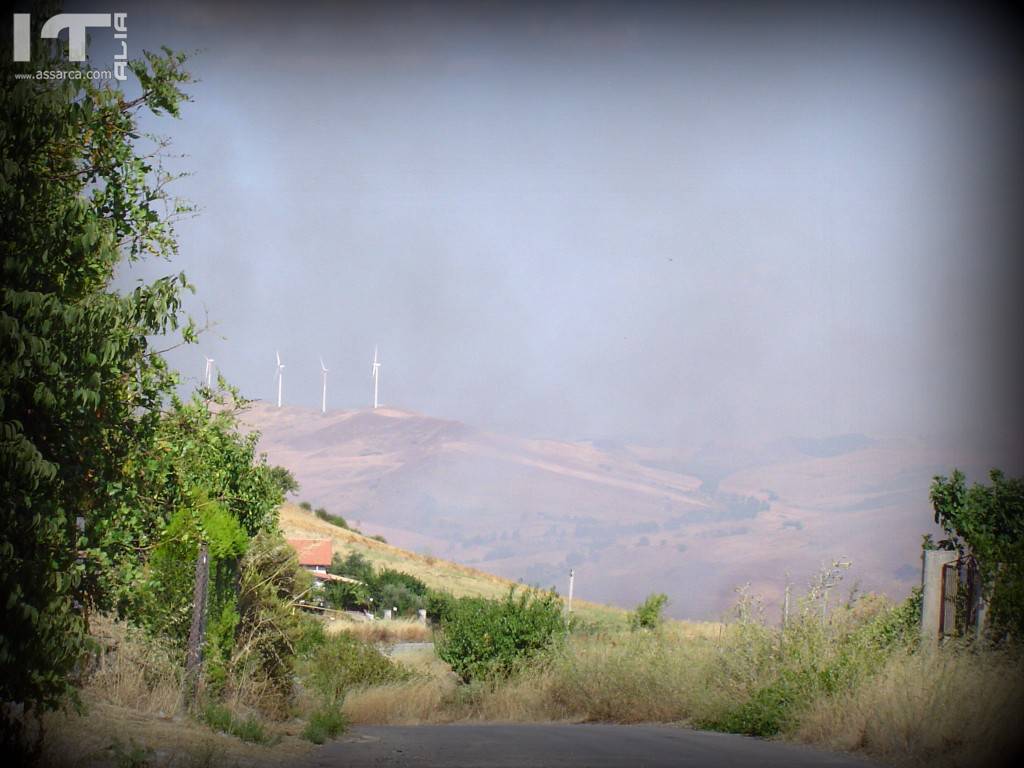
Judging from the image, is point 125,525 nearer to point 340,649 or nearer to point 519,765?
point 519,765

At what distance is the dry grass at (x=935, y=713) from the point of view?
9172mm

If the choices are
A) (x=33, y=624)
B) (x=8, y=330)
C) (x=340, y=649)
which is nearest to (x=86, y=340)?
(x=8, y=330)

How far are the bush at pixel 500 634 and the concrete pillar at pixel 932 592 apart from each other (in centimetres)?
1248

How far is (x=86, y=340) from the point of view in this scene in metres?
7.39

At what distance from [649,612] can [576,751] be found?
3117 centimetres

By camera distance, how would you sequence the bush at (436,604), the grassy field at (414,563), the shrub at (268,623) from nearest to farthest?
the shrub at (268,623), the bush at (436,604), the grassy field at (414,563)

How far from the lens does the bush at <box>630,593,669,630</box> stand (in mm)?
40531

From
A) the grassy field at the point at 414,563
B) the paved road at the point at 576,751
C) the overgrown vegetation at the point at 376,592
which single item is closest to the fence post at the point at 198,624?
the paved road at the point at 576,751

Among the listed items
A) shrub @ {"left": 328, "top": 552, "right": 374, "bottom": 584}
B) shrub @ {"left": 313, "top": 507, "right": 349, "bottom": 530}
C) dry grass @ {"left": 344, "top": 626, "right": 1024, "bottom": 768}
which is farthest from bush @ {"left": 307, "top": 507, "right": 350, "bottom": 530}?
dry grass @ {"left": 344, "top": 626, "right": 1024, "bottom": 768}

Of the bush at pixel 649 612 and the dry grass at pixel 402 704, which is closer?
the dry grass at pixel 402 704

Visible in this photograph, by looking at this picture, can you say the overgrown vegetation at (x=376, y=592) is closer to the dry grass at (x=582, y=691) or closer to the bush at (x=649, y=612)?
the bush at (x=649, y=612)

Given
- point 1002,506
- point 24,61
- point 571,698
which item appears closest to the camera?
point 24,61

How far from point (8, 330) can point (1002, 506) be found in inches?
616

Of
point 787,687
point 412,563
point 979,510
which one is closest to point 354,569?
point 412,563
